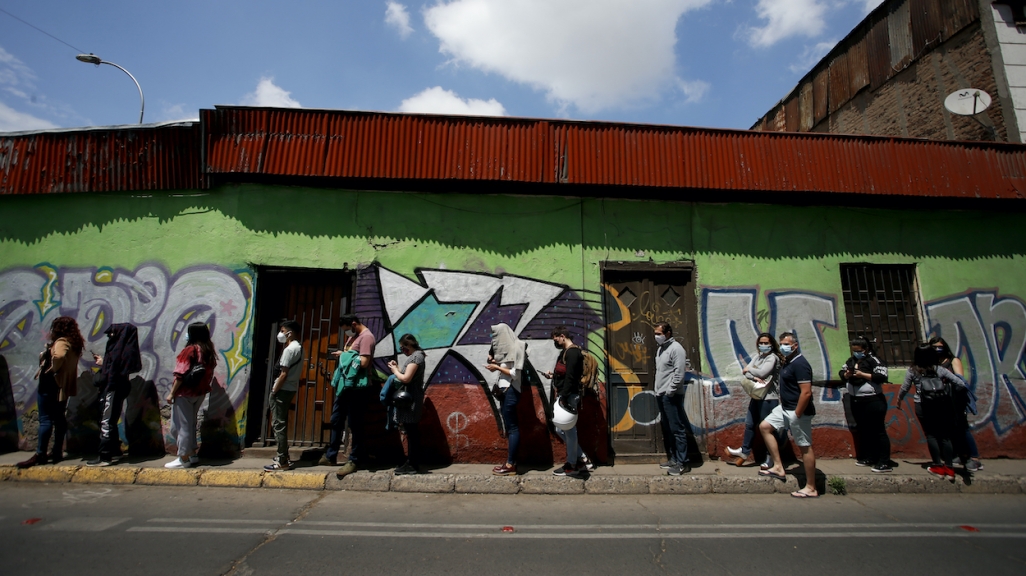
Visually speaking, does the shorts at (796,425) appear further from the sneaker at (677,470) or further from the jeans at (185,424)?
the jeans at (185,424)

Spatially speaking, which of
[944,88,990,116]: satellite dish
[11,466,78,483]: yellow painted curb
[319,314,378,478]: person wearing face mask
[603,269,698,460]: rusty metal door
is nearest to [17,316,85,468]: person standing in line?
[11,466,78,483]: yellow painted curb

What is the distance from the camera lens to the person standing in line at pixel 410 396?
5.50 metres

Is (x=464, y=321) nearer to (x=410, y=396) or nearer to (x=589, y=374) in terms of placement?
(x=410, y=396)

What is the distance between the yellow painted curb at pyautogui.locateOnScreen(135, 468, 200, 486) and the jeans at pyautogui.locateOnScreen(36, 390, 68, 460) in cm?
120

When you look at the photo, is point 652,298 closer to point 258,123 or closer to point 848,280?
point 848,280

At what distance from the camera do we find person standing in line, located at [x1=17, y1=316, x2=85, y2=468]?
5609mm

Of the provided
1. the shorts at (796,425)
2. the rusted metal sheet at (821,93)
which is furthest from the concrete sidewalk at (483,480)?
the rusted metal sheet at (821,93)

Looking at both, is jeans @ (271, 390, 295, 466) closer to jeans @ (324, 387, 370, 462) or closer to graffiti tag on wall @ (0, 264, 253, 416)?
jeans @ (324, 387, 370, 462)

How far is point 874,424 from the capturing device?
19.9ft

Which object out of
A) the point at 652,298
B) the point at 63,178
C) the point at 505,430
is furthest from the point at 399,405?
the point at 63,178

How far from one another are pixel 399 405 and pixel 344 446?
4.31 feet

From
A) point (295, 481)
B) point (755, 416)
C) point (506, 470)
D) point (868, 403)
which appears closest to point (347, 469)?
point (295, 481)

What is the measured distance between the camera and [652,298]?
22.1 feet

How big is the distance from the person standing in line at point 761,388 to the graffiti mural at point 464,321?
6.63 ft
